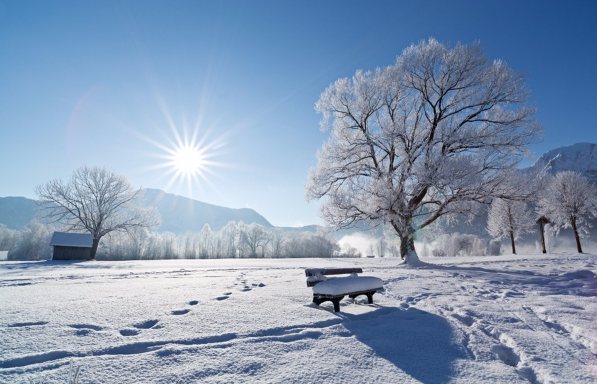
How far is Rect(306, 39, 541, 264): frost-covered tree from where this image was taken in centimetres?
1420

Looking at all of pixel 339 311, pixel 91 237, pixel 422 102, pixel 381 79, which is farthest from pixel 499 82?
pixel 91 237

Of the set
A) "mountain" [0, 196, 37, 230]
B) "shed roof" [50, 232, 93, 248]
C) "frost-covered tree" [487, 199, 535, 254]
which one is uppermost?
"mountain" [0, 196, 37, 230]

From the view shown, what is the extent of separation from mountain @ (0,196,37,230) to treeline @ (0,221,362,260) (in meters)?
90.3

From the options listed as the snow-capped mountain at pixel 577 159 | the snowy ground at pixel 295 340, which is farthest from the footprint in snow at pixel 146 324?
the snow-capped mountain at pixel 577 159

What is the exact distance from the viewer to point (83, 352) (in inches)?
117

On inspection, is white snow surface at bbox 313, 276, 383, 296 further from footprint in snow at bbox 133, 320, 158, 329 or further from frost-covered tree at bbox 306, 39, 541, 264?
frost-covered tree at bbox 306, 39, 541, 264

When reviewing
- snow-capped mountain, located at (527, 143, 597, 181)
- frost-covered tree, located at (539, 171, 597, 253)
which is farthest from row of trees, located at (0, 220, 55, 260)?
snow-capped mountain, located at (527, 143, 597, 181)

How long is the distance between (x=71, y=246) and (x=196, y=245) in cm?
3169

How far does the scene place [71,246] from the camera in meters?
26.9

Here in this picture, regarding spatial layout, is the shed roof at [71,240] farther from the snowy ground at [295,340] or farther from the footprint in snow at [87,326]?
the footprint in snow at [87,326]

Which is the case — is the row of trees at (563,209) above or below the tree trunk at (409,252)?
above

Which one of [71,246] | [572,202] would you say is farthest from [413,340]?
[572,202]

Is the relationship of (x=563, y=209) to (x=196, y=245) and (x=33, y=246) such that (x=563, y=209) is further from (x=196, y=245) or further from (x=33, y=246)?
(x=33, y=246)

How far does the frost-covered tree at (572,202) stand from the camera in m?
28.3
